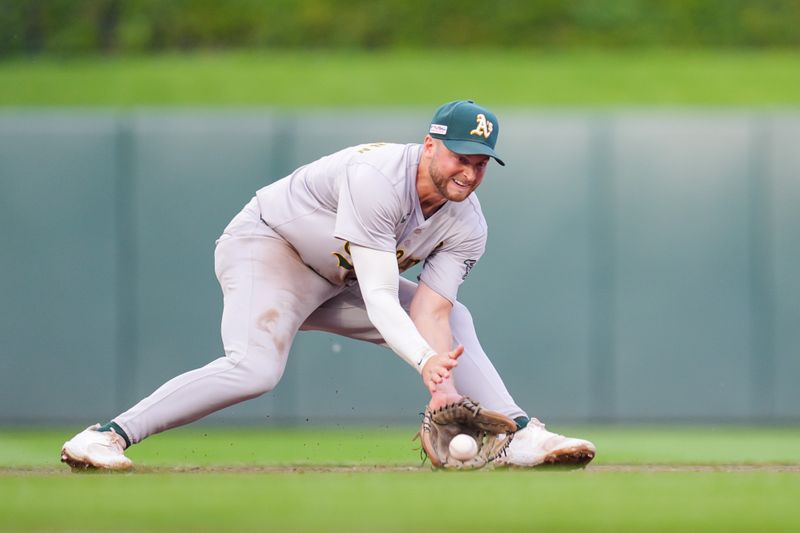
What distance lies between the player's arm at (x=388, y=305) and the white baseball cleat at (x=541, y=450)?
0.52 m

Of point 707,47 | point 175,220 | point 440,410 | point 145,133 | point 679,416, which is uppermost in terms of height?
point 707,47

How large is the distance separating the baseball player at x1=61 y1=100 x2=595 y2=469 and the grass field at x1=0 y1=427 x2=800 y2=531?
0.20 m

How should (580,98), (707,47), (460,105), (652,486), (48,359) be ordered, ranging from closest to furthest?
(652,486), (460,105), (48,359), (580,98), (707,47)

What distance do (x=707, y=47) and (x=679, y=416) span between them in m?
6.25

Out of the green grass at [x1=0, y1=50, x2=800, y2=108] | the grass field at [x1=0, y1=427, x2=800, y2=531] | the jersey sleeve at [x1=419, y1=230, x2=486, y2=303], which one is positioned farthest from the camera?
the green grass at [x1=0, y1=50, x2=800, y2=108]

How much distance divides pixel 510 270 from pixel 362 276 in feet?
13.8

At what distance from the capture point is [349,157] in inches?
201

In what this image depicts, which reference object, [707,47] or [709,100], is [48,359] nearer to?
[709,100]

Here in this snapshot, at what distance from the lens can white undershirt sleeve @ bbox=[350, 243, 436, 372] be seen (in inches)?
189

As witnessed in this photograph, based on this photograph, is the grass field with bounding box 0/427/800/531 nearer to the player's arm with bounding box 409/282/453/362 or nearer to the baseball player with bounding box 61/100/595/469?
the baseball player with bounding box 61/100/595/469

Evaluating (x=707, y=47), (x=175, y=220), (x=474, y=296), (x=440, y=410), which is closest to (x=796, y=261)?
(x=474, y=296)

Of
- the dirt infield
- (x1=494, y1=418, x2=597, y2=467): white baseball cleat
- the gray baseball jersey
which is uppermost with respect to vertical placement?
the gray baseball jersey

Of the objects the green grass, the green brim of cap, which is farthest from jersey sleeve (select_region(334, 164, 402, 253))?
the green grass

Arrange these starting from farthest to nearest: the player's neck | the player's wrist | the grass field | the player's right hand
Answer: the player's neck < the player's wrist < the player's right hand < the grass field
